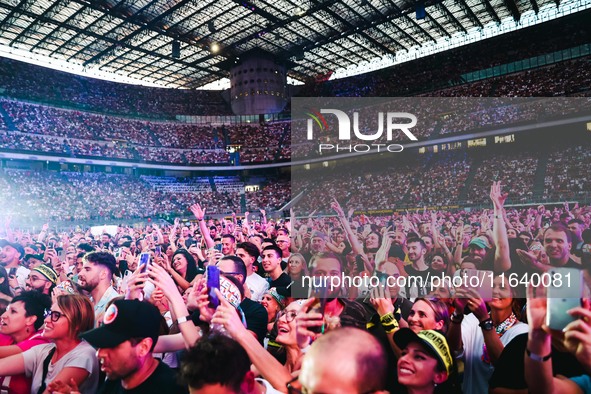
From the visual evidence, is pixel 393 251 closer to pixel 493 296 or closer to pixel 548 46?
pixel 493 296

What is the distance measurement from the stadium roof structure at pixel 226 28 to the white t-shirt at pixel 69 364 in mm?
26322

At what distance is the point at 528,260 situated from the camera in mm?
5172

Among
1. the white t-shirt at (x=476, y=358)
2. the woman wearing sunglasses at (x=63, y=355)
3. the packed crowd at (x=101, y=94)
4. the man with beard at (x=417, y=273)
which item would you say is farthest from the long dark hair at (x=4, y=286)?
the packed crowd at (x=101, y=94)

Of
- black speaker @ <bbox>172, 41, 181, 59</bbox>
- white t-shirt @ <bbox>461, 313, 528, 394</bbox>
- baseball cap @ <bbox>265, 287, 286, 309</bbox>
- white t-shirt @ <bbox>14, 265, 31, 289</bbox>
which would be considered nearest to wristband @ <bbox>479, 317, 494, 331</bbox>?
white t-shirt @ <bbox>461, 313, 528, 394</bbox>

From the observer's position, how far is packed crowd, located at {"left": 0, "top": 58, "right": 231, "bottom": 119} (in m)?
35.9

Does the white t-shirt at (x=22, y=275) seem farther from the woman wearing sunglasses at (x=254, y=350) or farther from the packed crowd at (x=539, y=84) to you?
the packed crowd at (x=539, y=84)

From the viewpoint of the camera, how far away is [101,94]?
4203cm

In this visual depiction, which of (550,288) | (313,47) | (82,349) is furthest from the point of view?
(313,47)

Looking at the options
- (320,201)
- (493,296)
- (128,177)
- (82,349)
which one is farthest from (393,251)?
(128,177)

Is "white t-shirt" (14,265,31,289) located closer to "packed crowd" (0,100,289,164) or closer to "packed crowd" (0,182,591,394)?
"packed crowd" (0,182,591,394)

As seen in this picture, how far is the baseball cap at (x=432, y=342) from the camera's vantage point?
259 centimetres

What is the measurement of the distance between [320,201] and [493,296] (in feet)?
122

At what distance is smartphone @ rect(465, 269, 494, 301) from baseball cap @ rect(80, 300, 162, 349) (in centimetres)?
270

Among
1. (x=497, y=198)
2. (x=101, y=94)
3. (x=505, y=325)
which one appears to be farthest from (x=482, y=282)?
(x=101, y=94)
